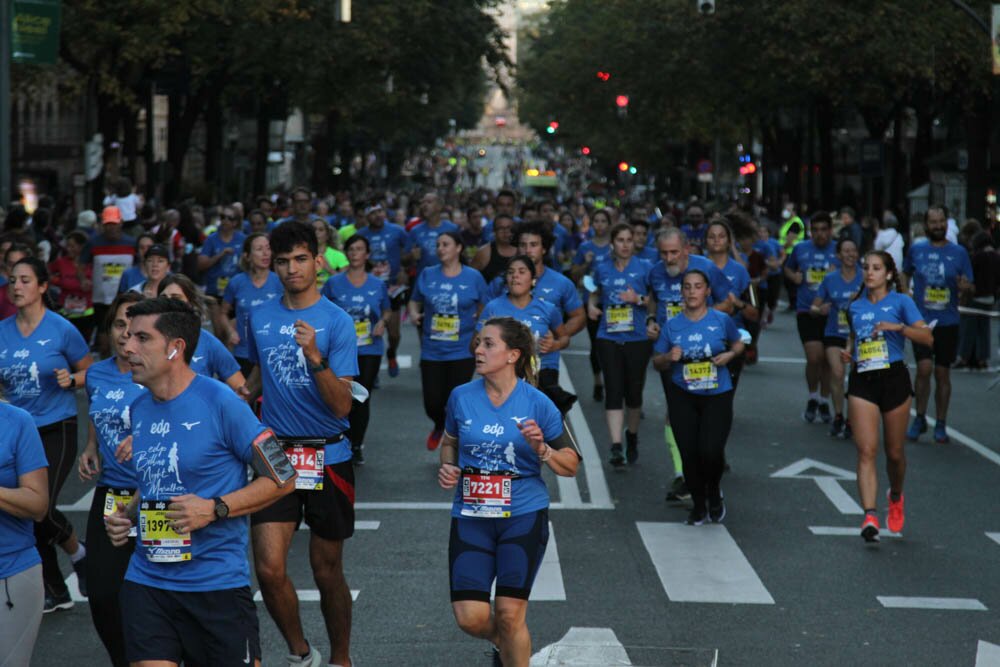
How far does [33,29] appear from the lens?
73.7 feet

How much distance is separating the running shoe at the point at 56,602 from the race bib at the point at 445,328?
196 inches

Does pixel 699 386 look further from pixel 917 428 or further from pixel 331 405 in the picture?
pixel 917 428

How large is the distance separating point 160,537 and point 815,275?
12.3 metres

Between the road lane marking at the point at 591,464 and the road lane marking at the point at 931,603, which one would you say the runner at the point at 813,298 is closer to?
the road lane marking at the point at 591,464

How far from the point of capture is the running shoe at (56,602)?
9359 mm

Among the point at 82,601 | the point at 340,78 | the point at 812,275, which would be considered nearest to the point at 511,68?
the point at 340,78

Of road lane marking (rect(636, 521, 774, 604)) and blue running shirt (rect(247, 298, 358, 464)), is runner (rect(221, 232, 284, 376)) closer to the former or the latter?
road lane marking (rect(636, 521, 774, 604))

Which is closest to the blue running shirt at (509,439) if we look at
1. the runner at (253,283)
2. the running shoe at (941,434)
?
the runner at (253,283)

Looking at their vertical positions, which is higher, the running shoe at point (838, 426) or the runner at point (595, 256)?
the runner at point (595, 256)

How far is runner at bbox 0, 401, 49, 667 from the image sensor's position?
622 cm

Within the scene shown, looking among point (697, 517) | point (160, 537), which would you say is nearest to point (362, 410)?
point (697, 517)

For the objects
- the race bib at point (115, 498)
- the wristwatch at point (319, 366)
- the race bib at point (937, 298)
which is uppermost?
the wristwatch at point (319, 366)

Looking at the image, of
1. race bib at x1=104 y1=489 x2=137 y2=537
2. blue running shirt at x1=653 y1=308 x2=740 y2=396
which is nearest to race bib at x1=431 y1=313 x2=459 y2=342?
blue running shirt at x1=653 y1=308 x2=740 y2=396

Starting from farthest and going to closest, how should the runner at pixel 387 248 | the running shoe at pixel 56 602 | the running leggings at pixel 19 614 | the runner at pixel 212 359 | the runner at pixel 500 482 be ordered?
the runner at pixel 387 248 → the running shoe at pixel 56 602 → the runner at pixel 212 359 → the runner at pixel 500 482 → the running leggings at pixel 19 614
